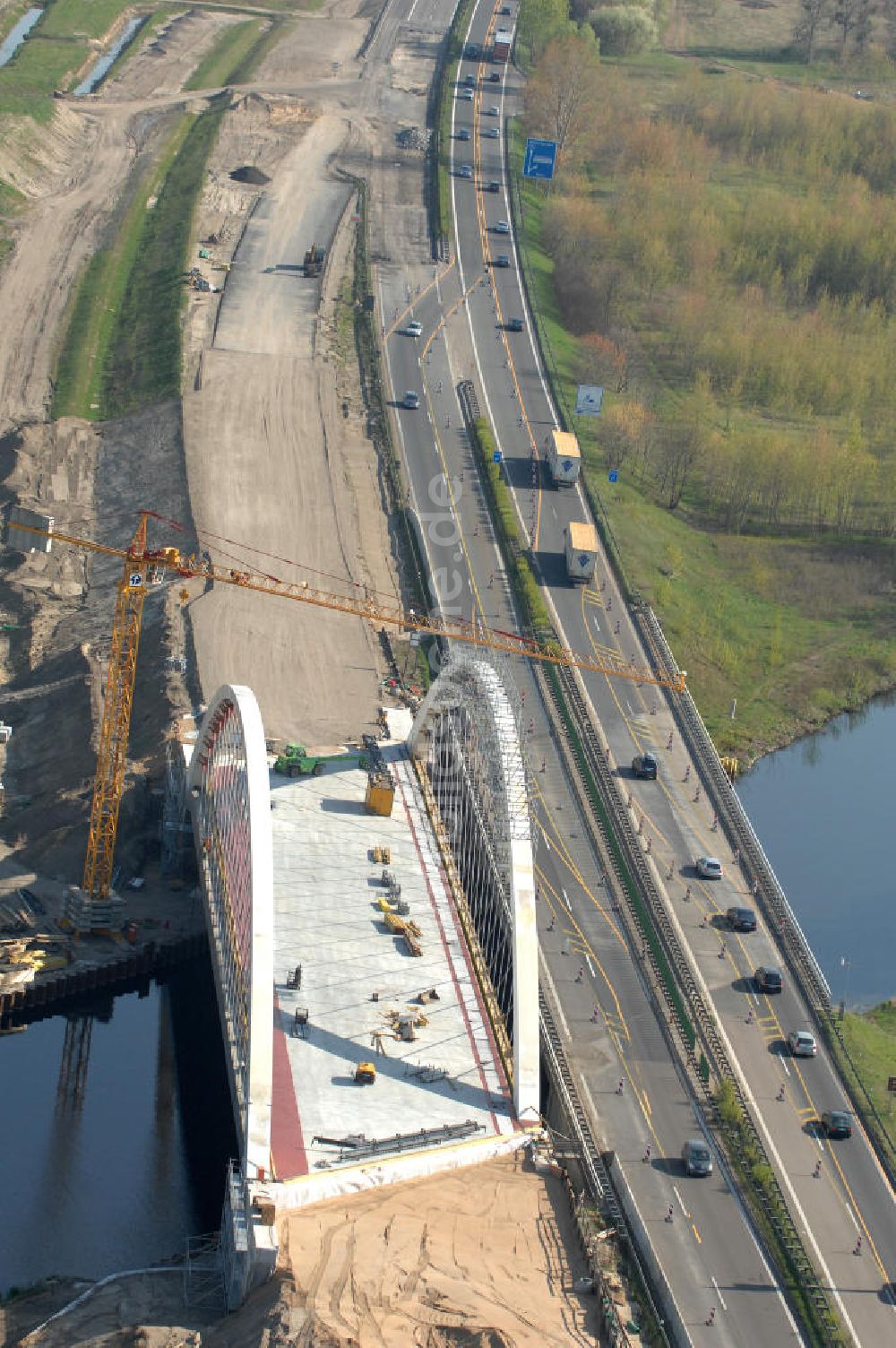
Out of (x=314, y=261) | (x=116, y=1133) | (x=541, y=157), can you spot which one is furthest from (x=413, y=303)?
(x=116, y=1133)

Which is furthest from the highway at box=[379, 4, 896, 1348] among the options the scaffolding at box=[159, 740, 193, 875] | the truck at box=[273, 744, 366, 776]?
the scaffolding at box=[159, 740, 193, 875]

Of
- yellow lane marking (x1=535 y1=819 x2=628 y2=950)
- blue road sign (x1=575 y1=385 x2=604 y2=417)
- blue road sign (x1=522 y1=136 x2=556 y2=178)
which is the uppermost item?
blue road sign (x1=522 y1=136 x2=556 y2=178)

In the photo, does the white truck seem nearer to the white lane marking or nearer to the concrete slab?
the concrete slab

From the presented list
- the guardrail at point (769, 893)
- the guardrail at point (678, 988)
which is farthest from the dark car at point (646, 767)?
the guardrail at point (769, 893)

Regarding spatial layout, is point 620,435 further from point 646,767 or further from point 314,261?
point 646,767

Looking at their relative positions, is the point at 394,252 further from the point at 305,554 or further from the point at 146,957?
the point at 146,957

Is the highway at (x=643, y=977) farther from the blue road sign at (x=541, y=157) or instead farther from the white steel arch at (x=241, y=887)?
the blue road sign at (x=541, y=157)

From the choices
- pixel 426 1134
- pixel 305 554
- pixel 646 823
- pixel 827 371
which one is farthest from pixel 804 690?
pixel 426 1134

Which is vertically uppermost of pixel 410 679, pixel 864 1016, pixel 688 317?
pixel 688 317
